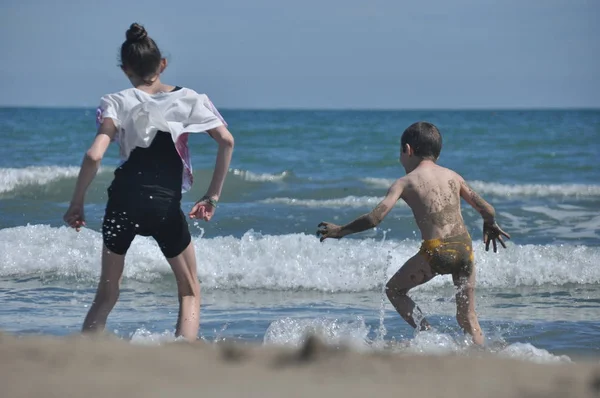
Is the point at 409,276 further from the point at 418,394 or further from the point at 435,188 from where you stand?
the point at 418,394

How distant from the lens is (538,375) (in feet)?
8.84

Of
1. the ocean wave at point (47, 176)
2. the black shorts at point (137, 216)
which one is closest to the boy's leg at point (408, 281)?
the black shorts at point (137, 216)

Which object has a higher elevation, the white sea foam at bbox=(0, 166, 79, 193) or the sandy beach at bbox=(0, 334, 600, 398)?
the sandy beach at bbox=(0, 334, 600, 398)

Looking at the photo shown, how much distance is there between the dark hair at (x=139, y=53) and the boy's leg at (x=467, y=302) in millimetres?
2101

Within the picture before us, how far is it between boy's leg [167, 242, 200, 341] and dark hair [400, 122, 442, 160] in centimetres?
149

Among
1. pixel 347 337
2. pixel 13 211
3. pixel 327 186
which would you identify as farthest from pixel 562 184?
pixel 347 337

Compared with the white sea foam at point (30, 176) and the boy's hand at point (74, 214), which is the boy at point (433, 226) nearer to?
the boy's hand at point (74, 214)

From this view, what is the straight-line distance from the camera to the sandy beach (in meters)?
2.47

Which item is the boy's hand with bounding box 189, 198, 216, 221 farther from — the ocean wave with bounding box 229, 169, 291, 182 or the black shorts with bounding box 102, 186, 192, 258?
the ocean wave with bounding box 229, 169, 291, 182

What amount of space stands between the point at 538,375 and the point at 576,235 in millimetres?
8850

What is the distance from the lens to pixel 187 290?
414 centimetres

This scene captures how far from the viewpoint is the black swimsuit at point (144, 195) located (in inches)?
152

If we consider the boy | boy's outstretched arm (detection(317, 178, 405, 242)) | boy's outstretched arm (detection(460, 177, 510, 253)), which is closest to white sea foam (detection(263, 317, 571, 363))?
the boy

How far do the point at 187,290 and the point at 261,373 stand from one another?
1.53 meters
